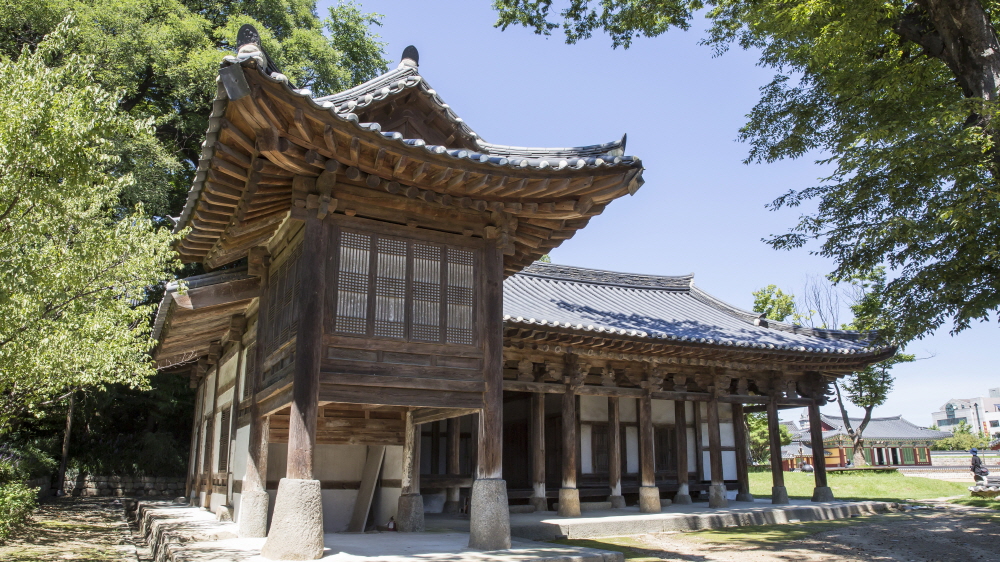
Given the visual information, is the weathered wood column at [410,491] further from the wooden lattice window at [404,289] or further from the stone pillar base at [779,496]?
the stone pillar base at [779,496]

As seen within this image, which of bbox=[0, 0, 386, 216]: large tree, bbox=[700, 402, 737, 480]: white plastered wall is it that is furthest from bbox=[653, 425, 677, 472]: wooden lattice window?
bbox=[0, 0, 386, 216]: large tree

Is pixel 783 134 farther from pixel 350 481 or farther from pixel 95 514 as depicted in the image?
pixel 95 514

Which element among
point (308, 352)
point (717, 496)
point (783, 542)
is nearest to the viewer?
point (308, 352)

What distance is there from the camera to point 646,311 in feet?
58.9

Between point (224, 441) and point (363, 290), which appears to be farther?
point (224, 441)

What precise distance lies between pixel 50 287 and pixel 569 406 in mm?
9247

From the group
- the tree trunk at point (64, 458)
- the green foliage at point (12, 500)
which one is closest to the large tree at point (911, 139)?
the green foliage at point (12, 500)

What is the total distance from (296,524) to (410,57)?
246 inches

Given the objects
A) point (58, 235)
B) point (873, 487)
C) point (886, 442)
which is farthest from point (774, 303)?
point (58, 235)

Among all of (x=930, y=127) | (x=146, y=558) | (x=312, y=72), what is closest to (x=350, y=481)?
(x=146, y=558)

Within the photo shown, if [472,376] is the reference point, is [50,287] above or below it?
above

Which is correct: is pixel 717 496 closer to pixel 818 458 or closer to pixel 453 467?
pixel 818 458

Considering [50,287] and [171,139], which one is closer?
[50,287]

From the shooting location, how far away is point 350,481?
10.4 metres
